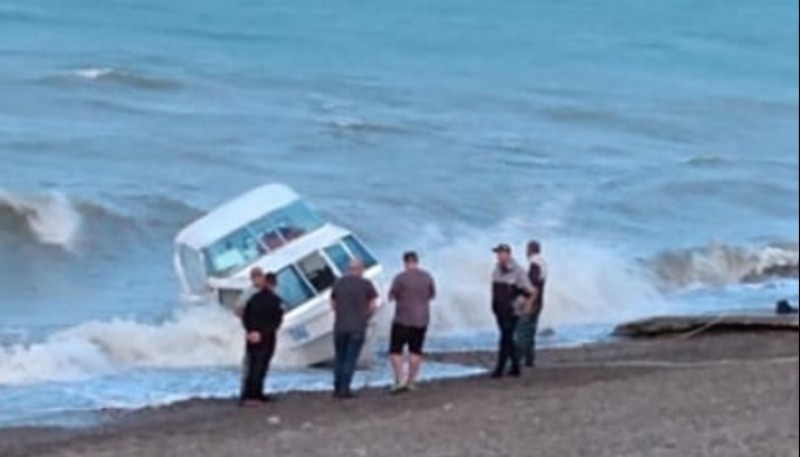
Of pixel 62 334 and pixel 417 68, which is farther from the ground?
Answer: pixel 417 68

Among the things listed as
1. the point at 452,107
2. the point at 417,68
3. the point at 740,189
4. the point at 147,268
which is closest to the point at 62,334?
the point at 147,268

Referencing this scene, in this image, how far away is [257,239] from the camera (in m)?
25.7

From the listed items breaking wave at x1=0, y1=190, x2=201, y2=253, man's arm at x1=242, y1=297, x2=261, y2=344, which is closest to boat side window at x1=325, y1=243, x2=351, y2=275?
man's arm at x1=242, y1=297, x2=261, y2=344

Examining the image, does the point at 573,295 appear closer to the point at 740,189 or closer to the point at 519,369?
the point at 519,369

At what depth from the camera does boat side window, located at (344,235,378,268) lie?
25.3m

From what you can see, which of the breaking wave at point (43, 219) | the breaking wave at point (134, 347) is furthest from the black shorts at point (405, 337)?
the breaking wave at point (43, 219)

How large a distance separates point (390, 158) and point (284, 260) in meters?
19.6

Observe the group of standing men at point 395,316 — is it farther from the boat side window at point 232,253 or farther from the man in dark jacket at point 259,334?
the boat side window at point 232,253

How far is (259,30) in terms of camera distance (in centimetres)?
5975

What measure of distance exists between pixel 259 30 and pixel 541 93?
749 centimetres

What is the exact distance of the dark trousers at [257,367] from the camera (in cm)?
2088

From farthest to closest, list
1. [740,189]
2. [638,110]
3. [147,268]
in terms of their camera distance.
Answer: [638,110] < [740,189] < [147,268]

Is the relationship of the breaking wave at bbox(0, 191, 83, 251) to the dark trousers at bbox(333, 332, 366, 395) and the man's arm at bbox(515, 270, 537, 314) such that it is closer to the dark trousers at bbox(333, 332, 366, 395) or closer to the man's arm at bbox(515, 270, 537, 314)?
the dark trousers at bbox(333, 332, 366, 395)

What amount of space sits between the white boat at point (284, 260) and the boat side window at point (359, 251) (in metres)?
0.01
